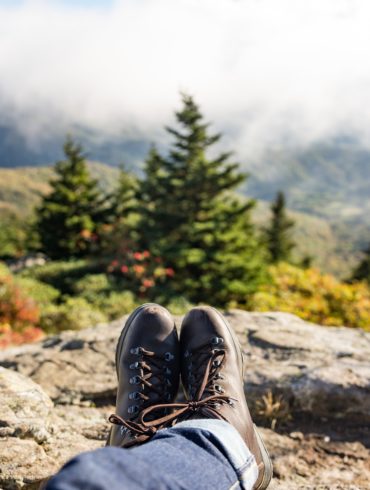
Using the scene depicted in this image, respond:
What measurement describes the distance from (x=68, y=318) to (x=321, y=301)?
17.6 feet

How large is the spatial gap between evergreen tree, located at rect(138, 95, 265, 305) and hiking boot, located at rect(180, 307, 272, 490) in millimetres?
8145

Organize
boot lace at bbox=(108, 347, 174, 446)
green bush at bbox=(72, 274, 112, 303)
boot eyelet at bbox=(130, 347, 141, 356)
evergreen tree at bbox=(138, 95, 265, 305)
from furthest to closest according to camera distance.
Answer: evergreen tree at bbox=(138, 95, 265, 305)
green bush at bbox=(72, 274, 112, 303)
boot eyelet at bbox=(130, 347, 141, 356)
boot lace at bbox=(108, 347, 174, 446)

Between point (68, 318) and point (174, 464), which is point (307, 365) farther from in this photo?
point (68, 318)

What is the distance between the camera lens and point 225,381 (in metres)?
2.10

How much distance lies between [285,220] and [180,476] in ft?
85.5

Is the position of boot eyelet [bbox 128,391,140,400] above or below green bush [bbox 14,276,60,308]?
above

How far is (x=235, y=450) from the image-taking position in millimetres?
1473

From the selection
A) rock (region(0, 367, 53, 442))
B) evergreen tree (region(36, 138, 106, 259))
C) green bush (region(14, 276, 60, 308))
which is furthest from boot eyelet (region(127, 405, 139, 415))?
evergreen tree (region(36, 138, 106, 259))

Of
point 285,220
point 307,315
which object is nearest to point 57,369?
point 307,315

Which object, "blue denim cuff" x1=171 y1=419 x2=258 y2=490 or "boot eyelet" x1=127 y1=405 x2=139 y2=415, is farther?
"boot eyelet" x1=127 y1=405 x2=139 y2=415

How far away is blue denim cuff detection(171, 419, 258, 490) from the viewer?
141 centimetres

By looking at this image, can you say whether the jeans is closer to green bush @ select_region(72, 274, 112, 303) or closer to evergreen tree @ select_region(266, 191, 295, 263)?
green bush @ select_region(72, 274, 112, 303)

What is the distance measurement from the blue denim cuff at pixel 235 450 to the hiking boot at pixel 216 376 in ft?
0.52

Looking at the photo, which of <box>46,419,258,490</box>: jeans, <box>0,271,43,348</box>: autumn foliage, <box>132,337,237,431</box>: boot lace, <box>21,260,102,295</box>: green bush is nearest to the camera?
<box>46,419,258,490</box>: jeans
